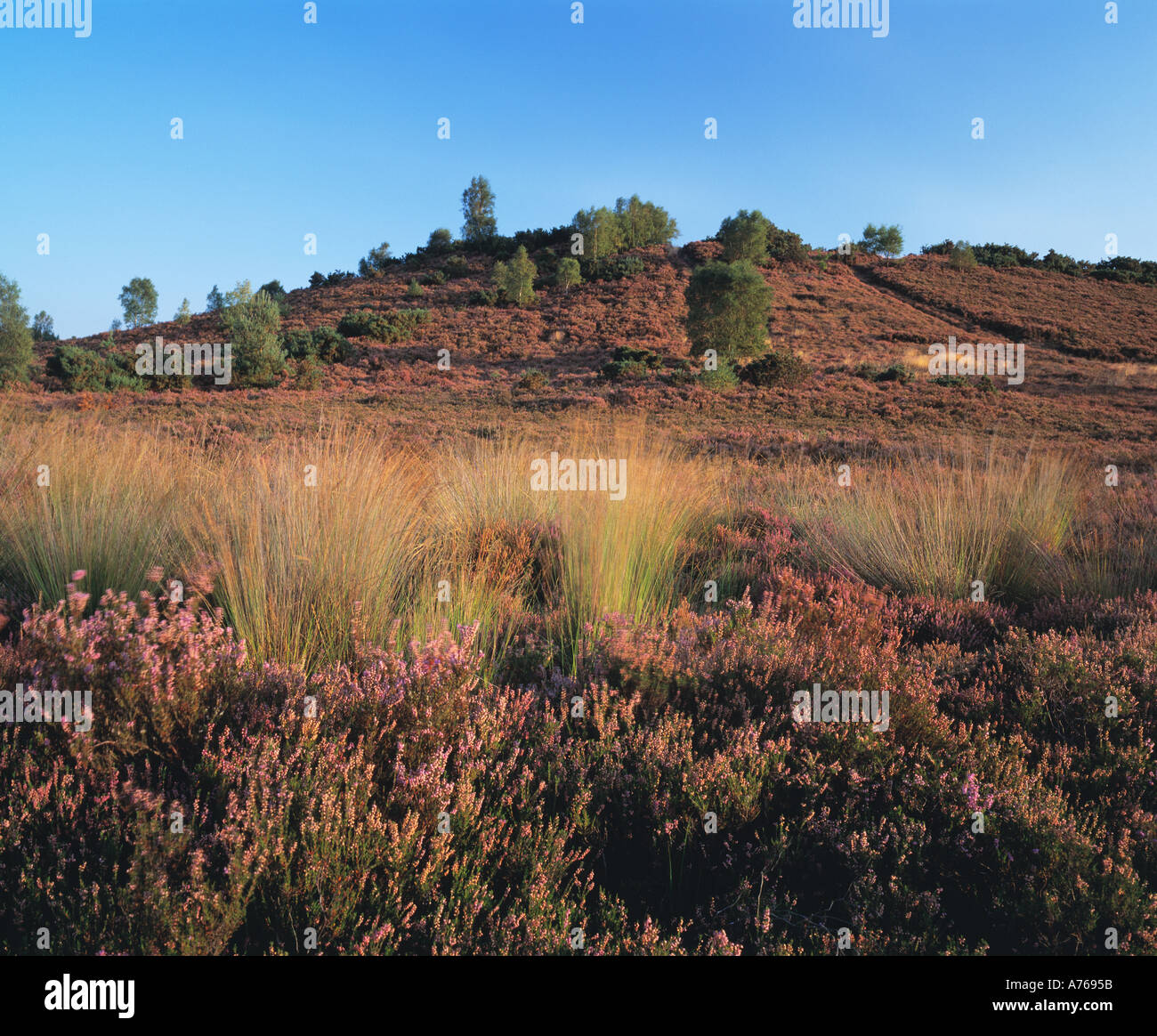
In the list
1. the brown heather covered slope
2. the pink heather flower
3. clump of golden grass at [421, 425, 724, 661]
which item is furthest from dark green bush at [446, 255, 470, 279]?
the pink heather flower

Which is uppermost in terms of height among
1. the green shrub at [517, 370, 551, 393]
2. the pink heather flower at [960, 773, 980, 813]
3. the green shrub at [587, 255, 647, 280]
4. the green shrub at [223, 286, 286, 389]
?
the green shrub at [587, 255, 647, 280]

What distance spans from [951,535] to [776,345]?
32097 mm

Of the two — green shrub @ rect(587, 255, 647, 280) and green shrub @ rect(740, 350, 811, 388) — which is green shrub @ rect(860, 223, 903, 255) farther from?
green shrub @ rect(740, 350, 811, 388)

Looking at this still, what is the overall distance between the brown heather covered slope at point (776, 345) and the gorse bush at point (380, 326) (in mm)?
960

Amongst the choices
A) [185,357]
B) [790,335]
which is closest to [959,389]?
[790,335]

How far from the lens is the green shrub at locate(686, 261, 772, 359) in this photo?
1232 inches

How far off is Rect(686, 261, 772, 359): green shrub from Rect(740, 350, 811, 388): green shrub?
2.89 metres

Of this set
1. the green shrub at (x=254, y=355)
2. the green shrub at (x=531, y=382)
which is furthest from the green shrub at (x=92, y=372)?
the green shrub at (x=531, y=382)

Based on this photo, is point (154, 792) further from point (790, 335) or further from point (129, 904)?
point (790, 335)

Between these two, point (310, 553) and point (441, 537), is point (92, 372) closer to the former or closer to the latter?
point (441, 537)

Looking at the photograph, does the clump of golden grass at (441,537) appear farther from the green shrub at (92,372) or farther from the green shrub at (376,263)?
the green shrub at (376,263)

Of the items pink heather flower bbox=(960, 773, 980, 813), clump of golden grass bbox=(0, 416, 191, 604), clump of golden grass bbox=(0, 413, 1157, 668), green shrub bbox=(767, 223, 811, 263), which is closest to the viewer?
pink heather flower bbox=(960, 773, 980, 813)

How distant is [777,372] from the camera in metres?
27.5

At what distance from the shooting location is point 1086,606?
13.3 feet
